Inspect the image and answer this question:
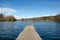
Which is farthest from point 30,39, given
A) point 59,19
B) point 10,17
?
point 10,17

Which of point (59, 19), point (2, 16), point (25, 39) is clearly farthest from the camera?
point (2, 16)

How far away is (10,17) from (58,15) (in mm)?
68210

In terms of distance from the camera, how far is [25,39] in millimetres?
15781

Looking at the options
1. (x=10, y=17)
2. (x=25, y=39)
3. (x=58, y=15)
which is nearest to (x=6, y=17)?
(x=10, y=17)

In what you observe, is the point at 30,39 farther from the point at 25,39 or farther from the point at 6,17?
the point at 6,17

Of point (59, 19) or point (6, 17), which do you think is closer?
point (59, 19)

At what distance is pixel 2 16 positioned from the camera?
195500 millimetres

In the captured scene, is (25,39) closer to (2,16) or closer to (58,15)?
(58,15)

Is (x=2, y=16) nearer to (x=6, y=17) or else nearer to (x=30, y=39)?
(x=6, y=17)

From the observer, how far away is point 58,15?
164625mm

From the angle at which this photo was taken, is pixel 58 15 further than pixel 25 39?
Yes

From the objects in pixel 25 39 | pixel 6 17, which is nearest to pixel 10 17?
pixel 6 17

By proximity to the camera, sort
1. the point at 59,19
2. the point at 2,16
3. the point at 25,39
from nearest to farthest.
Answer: the point at 25,39
the point at 59,19
the point at 2,16

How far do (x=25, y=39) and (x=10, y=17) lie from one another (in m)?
183
